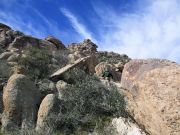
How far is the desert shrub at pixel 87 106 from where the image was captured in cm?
1327

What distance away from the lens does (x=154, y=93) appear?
7.88 metres

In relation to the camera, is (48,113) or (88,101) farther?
(88,101)

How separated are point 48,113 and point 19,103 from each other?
5.10ft

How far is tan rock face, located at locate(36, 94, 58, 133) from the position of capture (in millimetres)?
13102

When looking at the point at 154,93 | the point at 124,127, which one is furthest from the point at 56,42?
the point at 154,93

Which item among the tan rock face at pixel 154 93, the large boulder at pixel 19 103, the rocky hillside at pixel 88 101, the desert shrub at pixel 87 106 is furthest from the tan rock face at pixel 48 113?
the tan rock face at pixel 154 93

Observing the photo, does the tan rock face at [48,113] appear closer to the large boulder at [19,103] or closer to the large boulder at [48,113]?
the large boulder at [48,113]

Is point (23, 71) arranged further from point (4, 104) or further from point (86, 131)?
point (86, 131)

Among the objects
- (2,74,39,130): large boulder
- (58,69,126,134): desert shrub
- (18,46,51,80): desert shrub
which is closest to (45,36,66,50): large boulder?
(18,46,51,80): desert shrub

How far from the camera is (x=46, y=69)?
22.1 metres

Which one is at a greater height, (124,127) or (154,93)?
(154,93)

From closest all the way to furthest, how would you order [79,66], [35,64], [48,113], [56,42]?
[48,113]
[35,64]
[79,66]
[56,42]

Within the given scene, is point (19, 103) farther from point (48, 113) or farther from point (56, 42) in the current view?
point (56, 42)

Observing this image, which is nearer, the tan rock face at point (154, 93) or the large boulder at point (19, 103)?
the tan rock face at point (154, 93)
